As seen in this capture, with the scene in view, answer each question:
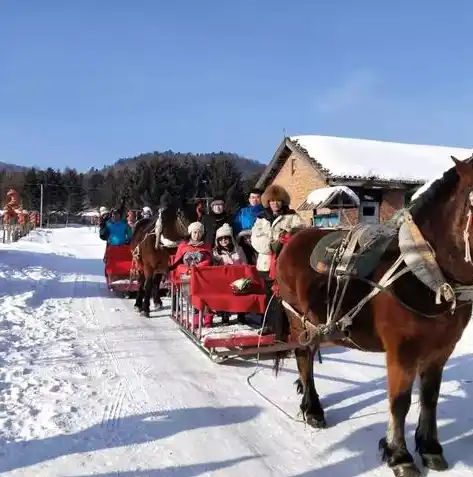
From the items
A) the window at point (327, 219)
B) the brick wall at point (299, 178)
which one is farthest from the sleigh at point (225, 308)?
the brick wall at point (299, 178)

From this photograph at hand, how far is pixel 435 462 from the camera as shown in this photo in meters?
3.56

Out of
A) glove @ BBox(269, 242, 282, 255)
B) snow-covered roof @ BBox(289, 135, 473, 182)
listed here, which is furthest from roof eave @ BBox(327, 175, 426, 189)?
glove @ BBox(269, 242, 282, 255)

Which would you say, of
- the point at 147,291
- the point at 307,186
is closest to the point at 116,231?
the point at 147,291

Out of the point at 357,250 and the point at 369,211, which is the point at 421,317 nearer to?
the point at 357,250

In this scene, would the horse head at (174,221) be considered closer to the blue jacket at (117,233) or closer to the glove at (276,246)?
the blue jacket at (117,233)

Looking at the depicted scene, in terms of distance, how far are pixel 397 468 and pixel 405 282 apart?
1.22 m

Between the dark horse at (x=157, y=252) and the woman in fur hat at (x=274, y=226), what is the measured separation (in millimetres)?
3643

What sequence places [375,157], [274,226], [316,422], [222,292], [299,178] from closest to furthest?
[316,422] < [274,226] < [222,292] < [375,157] < [299,178]

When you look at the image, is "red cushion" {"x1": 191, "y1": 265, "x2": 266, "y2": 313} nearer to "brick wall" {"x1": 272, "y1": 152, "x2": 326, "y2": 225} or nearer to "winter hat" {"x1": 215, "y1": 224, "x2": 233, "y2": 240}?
"winter hat" {"x1": 215, "y1": 224, "x2": 233, "y2": 240}

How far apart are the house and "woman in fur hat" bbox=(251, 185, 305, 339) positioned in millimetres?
10375

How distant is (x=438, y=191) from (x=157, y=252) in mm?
6924

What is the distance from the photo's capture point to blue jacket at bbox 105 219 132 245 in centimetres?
1233

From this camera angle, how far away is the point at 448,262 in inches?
125

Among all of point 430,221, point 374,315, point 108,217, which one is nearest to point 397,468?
point 374,315
